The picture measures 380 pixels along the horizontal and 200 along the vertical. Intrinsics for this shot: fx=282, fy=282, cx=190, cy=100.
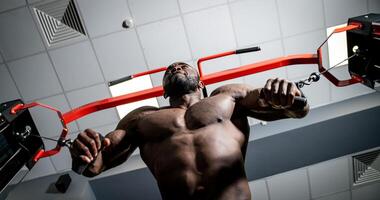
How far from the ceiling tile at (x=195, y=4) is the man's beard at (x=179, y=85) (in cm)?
145

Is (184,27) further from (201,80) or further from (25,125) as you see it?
(25,125)

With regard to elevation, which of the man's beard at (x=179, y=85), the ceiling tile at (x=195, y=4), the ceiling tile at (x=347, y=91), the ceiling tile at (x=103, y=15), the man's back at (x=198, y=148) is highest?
the ceiling tile at (x=103, y=15)

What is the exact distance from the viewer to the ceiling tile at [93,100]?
11.0 ft

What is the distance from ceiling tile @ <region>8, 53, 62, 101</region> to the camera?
3209 mm

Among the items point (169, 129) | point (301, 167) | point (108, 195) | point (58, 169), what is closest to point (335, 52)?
point (301, 167)

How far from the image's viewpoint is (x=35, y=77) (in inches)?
129

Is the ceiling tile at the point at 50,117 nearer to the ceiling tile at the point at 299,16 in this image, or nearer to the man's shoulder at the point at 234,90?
the man's shoulder at the point at 234,90

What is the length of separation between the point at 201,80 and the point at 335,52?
7.19ft

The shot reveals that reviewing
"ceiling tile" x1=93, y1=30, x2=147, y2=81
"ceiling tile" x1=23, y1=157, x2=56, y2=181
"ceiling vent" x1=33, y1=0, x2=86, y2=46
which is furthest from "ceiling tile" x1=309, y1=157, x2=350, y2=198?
"ceiling tile" x1=23, y1=157, x2=56, y2=181

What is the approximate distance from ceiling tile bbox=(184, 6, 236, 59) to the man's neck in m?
1.33

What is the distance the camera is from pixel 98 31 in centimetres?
314

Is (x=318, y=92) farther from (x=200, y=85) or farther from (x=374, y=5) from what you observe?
(x=200, y=85)

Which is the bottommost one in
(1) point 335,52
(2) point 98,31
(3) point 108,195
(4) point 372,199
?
(4) point 372,199

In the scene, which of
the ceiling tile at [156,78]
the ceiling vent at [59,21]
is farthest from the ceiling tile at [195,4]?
the ceiling vent at [59,21]
